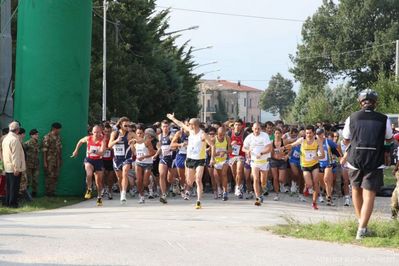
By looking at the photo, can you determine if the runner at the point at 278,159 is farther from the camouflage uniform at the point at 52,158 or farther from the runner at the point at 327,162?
the camouflage uniform at the point at 52,158

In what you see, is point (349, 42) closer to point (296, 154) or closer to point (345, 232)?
point (296, 154)

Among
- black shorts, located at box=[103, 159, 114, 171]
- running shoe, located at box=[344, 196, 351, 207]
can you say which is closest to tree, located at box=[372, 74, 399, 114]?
running shoe, located at box=[344, 196, 351, 207]

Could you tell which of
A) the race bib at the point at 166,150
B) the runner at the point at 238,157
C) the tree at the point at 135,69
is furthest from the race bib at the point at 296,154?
the tree at the point at 135,69

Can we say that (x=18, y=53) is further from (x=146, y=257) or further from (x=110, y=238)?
(x=146, y=257)

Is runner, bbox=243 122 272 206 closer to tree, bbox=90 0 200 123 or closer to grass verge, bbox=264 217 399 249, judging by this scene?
grass verge, bbox=264 217 399 249

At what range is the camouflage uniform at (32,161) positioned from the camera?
18475 millimetres

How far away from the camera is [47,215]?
A: 577 inches

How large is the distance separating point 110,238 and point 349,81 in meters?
71.6

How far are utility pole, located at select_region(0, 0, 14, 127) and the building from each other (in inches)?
4440

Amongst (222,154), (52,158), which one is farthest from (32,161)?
(222,154)

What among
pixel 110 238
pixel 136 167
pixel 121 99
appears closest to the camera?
pixel 110 238

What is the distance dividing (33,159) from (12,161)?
91.1 inches

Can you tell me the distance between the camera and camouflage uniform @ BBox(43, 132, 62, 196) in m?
18.8

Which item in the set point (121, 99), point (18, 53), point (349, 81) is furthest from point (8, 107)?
point (349, 81)
